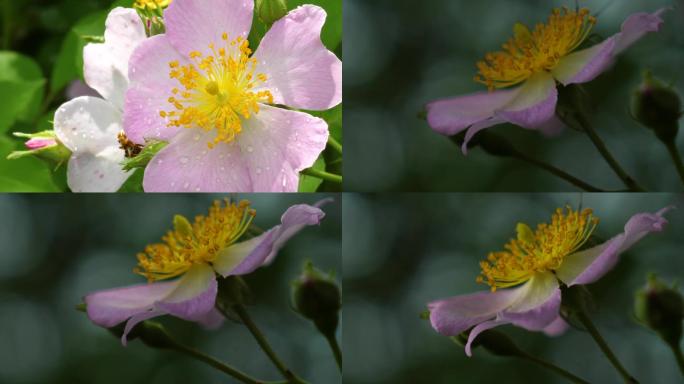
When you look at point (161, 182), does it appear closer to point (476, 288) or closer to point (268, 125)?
point (268, 125)

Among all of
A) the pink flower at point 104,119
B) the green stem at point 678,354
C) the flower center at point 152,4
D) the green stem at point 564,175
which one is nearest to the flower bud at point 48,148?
the pink flower at point 104,119

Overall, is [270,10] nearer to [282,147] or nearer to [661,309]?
[282,147]

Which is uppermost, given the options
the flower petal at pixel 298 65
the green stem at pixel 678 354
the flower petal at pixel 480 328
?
the flower petal at pixel 298 65

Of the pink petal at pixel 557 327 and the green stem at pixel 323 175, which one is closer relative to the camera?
the green stem at pixel 323 175

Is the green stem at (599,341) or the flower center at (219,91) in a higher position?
the flower center at (219,91)

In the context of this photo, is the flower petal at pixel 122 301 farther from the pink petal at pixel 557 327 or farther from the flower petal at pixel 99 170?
the pink petal at pixel 557 327

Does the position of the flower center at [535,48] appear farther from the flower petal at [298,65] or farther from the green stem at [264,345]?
the green stem at [264,345]

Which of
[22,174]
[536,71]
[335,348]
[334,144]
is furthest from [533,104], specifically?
[22,174]
